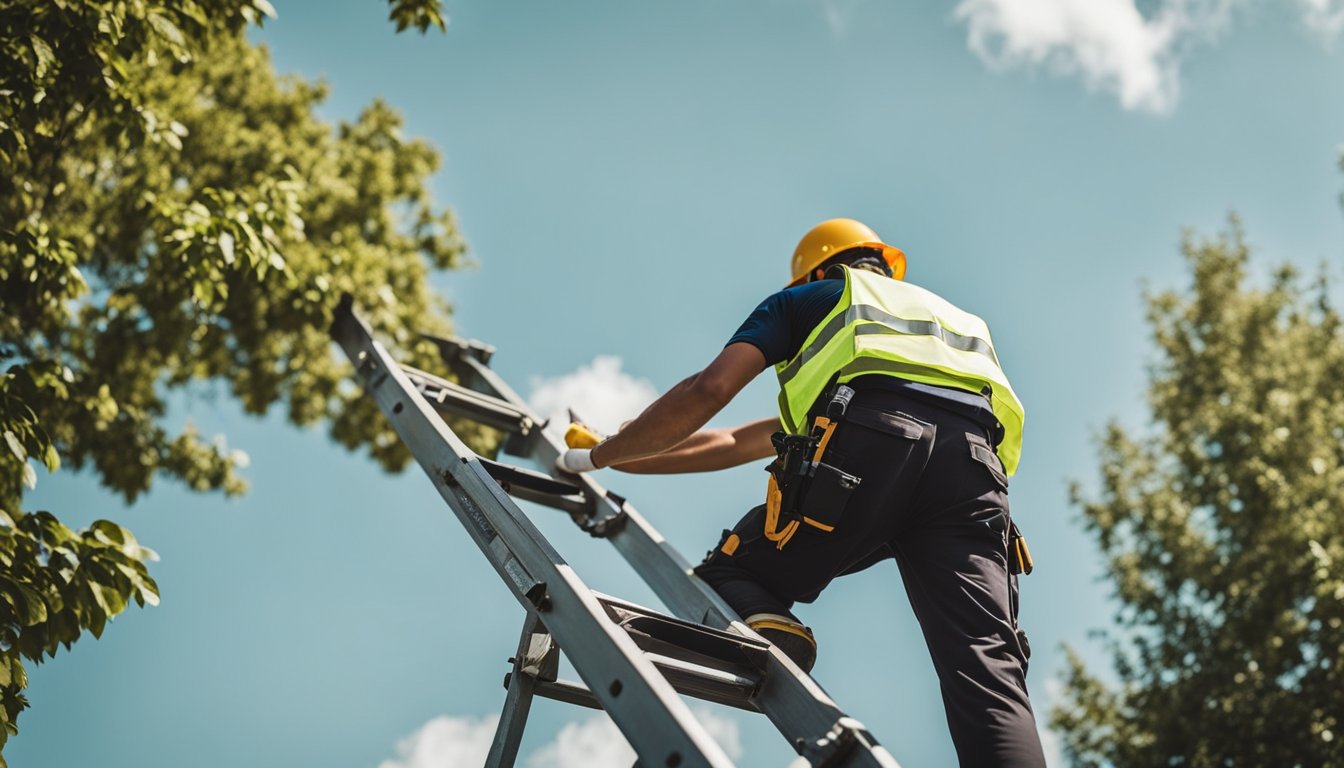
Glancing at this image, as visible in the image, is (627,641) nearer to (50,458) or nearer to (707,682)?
(707,682)

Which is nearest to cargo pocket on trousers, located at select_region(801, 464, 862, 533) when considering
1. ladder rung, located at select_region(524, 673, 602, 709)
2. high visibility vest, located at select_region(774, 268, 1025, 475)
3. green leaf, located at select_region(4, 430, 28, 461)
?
high visibility vest, located at select_region(774, 268, 1025, 475)

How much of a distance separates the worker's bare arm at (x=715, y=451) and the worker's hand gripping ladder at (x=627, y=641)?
268 millimetres

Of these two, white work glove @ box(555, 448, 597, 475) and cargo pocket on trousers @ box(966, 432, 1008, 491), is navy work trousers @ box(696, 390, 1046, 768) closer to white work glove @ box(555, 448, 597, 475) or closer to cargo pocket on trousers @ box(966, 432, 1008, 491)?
cargo pocket on trousers @ box(966, 432, 1008, 491)

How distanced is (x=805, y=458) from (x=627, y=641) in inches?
31.0

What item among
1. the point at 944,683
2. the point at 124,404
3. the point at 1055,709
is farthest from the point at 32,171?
the point at 1055,709

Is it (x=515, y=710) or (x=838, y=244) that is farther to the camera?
(x=838, y=244)

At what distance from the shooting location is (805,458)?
2975 millimetres

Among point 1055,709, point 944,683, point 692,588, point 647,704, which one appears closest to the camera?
point 647,704

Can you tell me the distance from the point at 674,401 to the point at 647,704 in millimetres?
999

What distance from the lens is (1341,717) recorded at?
12070mm

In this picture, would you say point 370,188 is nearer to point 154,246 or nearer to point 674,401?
point 154,246

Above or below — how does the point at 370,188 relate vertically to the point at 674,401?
above

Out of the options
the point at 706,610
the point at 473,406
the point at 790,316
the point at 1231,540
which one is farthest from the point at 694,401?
the point at 1231,540

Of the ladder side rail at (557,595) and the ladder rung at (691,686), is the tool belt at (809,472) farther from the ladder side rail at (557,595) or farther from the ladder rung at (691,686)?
the ladder side rail at (557,595)
